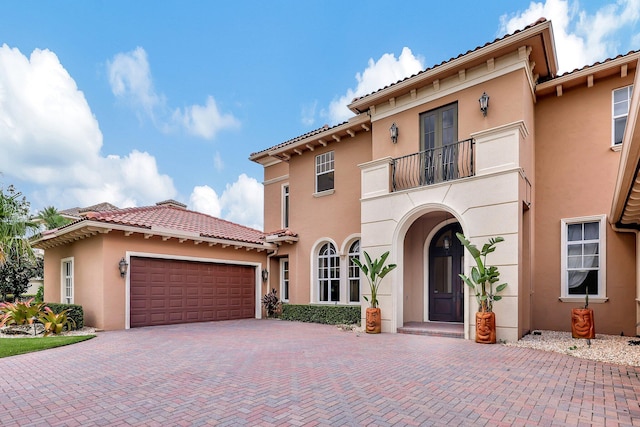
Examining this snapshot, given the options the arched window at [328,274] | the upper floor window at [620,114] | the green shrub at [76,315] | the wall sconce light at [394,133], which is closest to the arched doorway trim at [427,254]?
the wall sconce light at [394,133]

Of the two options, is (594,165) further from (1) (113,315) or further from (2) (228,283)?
(1) (113,315)

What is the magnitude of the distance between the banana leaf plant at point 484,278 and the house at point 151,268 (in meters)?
9.00

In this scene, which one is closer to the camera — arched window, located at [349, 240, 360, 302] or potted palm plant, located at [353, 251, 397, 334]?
potted palm plant, located at [353, 251, 397, 334]

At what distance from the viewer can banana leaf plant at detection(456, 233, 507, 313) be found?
8.84 m

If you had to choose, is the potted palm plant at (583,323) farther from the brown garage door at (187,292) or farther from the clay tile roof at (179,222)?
the brown garage door at (187,292)

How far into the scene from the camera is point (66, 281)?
14.0 m

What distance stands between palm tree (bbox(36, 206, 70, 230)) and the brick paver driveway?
20.0m

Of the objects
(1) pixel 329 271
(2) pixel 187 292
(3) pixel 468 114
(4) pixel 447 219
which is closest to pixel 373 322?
(1) pixel 329 271

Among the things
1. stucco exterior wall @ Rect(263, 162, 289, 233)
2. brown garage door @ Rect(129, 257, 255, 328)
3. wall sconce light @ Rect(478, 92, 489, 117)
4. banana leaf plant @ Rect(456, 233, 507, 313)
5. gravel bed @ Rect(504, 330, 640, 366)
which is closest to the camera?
gravel bed @ Rect(504, 330, 640, 366)

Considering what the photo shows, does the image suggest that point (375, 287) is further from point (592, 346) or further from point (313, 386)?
point (313, 386)

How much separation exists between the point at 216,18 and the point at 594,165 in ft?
50.2

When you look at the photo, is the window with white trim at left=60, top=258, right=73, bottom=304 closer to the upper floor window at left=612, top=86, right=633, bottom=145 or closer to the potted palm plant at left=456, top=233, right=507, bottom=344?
the potted palm plant at left=456, top=233, right=507, bottom=344

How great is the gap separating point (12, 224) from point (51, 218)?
564 inches

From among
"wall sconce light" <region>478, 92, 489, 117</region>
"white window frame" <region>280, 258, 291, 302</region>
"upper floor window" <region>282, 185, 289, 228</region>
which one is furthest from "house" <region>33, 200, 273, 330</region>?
"wall sconce light" <region>478, 92, 489, 117</region>
